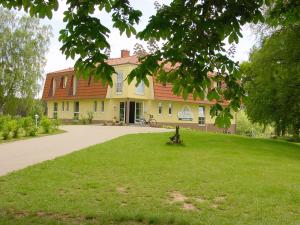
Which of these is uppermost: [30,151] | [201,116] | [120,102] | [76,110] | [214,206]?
[120,102]

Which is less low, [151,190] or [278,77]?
[278,77]

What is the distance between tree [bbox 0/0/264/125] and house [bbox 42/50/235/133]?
29.9 meters

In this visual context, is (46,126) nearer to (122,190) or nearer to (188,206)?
(122,190)

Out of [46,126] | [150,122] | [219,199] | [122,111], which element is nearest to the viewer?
[219,199]

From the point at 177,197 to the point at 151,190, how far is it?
0.77m

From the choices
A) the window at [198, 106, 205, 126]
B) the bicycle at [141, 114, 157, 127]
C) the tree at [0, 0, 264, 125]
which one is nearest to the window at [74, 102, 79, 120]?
the bicycle at [141, 114, 157, 127]

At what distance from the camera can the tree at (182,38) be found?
5.74 metres

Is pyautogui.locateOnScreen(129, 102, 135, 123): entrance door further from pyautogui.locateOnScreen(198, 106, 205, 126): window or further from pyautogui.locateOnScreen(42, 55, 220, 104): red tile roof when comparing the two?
pyautogui.locateOnScreen(198, 106, 205, 126): window

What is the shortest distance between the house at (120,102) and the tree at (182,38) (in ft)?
98.2

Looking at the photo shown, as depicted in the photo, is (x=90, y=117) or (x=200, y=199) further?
(x=90, y=117)

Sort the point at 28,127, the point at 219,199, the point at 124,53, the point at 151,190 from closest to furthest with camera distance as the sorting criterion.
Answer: the point at 219,199, the point at 151,190, the point at 28,127, the point at 124,53

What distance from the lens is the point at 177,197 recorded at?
31.3ft

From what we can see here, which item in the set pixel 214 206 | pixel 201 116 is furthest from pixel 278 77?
pixel 201 116

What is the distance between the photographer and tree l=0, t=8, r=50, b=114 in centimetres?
4134
